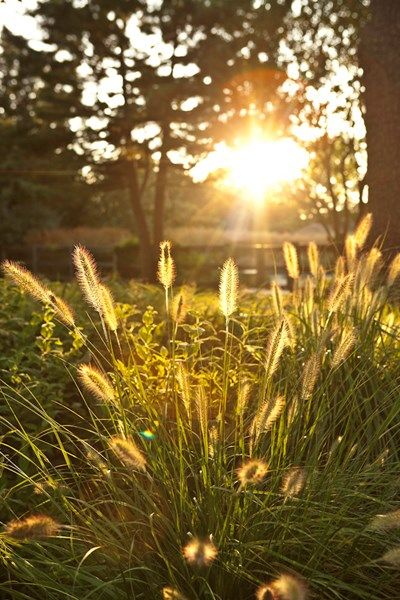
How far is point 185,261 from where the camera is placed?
77.7ft

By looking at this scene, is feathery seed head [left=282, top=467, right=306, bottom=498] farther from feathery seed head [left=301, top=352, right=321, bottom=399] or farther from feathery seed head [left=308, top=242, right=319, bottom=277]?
feathery seed head [left=308, top=242, right=319, bottom=277]

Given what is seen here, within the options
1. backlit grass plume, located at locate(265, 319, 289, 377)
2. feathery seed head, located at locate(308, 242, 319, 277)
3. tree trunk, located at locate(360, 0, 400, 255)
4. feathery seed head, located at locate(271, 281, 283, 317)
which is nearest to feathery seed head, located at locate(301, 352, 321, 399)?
backlit grass plume, located at locate(265, 319, 289, 377)

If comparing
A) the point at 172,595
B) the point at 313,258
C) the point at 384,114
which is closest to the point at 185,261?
the point at 384,114

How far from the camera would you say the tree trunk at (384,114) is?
26.0 ft

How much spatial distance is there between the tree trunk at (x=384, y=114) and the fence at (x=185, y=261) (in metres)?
9.82

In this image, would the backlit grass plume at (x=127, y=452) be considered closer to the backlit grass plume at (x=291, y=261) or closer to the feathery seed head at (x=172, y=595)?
the feathery seed head at (x=172, y=595)

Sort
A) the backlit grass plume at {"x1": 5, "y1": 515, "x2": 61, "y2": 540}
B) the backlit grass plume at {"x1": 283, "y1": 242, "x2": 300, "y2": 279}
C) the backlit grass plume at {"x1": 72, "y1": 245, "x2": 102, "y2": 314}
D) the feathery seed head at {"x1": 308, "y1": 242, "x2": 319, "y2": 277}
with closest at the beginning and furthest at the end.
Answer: the backlit grass plume at {"x1": 5, "y1": 515, "x2": 61, "y2": 540} < the backlit grass plume at {"x1": 72, "y1": 245, "x2": 102, "y2": 314} < the backlit grass plume at {"x1": 283, "y1": 242, "x2": 300, "y2": 279} < the feathery seed head at {"x1": 308, "y1": 242, "x2": 319, "y2": 277}

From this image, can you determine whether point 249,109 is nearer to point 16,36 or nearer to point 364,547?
point 16,36

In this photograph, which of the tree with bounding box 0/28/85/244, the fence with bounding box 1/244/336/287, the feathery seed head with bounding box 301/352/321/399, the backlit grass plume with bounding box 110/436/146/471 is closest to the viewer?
the backlit grass plume with bounding box 110/436/146/471

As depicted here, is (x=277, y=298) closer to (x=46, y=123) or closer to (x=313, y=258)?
(x=313, y=258)

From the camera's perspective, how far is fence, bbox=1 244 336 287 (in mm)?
20453

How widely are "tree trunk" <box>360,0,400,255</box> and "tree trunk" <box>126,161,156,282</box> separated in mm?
15012

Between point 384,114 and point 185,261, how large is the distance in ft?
52.2

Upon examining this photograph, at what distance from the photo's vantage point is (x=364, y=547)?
285cm
